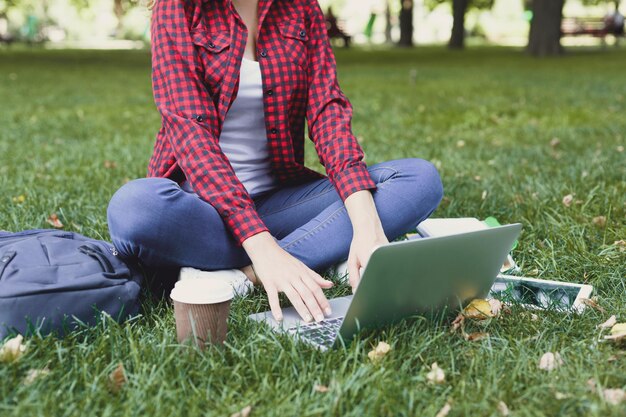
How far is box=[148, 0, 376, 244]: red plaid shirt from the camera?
86.5 inches

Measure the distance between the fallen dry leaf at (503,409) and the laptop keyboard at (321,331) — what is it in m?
0.44

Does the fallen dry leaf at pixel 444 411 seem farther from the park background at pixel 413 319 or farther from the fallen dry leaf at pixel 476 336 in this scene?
the fallen dry leaf at pixel 476 336

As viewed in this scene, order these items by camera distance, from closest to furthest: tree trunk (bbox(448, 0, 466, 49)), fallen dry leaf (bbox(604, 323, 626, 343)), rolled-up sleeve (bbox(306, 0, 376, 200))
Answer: fallen dry leaf (bbox(604, 323, 626, 343))
rolled-up sleeve (bbox(306, 0, 376, 200))
tree trunk (bbox(448, 0, 466, 49))

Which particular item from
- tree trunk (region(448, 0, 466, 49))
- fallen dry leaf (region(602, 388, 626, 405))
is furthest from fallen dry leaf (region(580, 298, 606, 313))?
tree trunk (region(448, 0, 466, 49))

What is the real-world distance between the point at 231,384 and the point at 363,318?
39cm

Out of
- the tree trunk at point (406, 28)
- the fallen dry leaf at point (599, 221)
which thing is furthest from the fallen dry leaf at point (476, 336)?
the tree trunk at point (406, 28)

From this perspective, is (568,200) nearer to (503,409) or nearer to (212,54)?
(212,54)

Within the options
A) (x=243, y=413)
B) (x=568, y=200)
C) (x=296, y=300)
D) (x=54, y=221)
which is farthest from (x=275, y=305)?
(x=568, y=200)

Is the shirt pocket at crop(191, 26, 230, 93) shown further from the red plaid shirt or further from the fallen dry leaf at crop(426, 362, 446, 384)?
the fallen dry leaf at crop(426, 362, 446, 384)

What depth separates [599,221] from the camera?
3064 mm

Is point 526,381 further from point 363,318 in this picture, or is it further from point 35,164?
point 35,164

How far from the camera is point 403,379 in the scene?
5.67ft

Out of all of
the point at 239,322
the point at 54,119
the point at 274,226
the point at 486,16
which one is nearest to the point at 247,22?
the point at 274,226

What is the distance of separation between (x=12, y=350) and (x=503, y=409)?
1.14m
